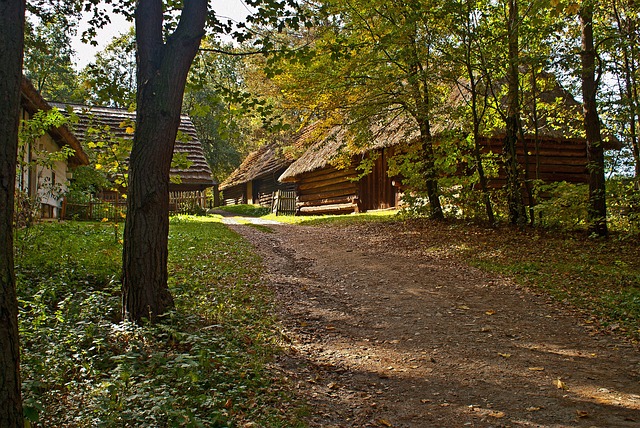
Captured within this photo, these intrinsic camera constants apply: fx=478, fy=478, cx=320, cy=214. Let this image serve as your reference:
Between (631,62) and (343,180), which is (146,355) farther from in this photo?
(343,180)

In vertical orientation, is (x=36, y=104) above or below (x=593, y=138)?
above

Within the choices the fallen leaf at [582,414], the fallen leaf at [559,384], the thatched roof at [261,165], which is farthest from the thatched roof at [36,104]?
the thatched roof at [261,165]

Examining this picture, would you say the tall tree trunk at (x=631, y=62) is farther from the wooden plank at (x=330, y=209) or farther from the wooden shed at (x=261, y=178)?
the wooden shed at (x=261, y=178)

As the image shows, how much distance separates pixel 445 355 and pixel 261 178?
3088 cm

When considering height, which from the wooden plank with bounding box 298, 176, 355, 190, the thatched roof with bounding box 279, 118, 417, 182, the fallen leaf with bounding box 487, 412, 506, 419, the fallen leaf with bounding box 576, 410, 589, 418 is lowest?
the fallen leaf with bounding box 487, 412, 506, 419

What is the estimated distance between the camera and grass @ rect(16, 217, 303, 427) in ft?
10.6

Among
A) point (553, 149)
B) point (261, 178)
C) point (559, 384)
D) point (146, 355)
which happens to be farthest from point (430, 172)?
point (261, 178)

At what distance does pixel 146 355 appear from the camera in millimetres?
4242

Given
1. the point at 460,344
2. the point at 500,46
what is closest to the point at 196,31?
the point at 460,344

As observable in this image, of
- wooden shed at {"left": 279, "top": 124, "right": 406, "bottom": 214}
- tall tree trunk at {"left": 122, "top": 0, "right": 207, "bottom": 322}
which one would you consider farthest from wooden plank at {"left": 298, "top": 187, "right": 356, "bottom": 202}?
tall tree trunk at {"left": 122, "top": 0, "right": 207, "bottom": 322}

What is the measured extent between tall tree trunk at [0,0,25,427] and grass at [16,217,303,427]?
0.41 metres

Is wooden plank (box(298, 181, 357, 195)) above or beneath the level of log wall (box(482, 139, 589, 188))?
beneath

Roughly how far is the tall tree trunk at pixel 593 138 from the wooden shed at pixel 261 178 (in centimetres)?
1978

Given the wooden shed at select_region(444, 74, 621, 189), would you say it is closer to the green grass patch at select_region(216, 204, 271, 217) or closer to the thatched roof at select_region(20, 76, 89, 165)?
the thatched roof at select_region(20, 76, 89, 165)
